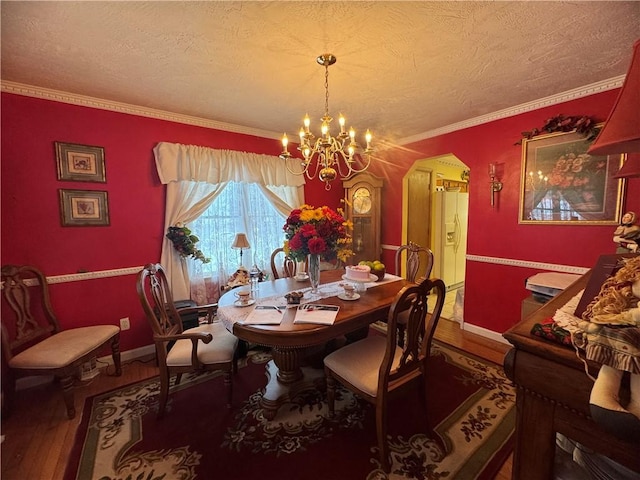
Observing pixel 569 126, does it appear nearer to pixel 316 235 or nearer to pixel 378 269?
pixel 378 269

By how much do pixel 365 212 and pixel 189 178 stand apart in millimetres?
2313

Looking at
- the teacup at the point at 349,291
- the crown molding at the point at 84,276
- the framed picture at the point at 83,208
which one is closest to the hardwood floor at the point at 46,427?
the crown molding at the point at 84,276

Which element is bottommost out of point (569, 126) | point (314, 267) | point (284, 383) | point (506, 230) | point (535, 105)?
point (284, 383)

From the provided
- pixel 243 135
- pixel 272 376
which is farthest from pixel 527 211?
pixel 243 135

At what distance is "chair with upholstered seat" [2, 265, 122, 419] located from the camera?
1.80m

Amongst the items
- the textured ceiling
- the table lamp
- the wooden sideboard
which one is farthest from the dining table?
the textured ceiling

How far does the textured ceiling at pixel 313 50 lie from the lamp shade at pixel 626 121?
105cm

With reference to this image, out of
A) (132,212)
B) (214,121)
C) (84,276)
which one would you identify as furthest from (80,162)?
(214,121)

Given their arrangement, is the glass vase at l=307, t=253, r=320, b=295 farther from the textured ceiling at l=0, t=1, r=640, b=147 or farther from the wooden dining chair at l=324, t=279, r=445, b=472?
the textured ceiling at l=0, t=1, r=640, b=147

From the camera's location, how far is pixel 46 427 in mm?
1758

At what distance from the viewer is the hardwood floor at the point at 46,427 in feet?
4.80

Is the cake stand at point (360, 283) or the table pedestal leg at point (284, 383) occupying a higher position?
the cake stand at point (360, 283)

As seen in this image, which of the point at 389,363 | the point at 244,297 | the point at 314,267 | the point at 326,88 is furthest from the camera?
the point at 326,88

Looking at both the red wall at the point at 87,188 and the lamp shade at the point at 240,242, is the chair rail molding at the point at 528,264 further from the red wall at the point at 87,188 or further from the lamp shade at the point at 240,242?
the red wall at the point at 87,188
